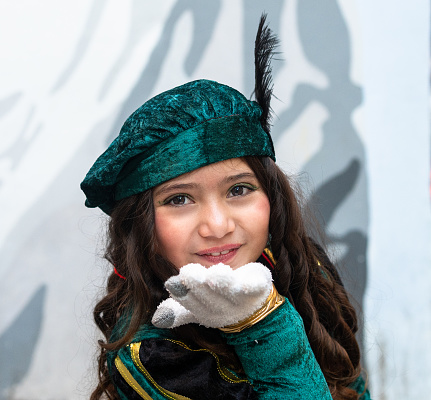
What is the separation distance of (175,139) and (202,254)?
11.8 inches

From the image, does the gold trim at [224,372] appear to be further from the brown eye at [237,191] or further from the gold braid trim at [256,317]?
the brown eye at [237,191]

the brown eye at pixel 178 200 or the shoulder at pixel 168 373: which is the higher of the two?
the brown eye at pixel 178 200

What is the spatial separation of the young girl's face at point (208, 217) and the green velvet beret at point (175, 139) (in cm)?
4

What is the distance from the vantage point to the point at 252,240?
1367mm

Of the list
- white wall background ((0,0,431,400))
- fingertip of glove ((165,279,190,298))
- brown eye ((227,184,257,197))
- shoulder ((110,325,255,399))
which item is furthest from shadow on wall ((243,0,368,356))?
fingertip of glove ((165,279,190,298))

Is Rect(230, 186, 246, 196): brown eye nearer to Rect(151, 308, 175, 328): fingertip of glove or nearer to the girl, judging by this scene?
the girl

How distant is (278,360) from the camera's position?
1218 mm

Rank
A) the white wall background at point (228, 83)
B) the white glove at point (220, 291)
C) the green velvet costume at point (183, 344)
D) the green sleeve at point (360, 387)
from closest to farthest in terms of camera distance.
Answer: the white glove at point (220, 291) → the green velvet costume at point (183, 344) → the green sleeve at point (360, 387) → the white wall background at point (228, 83)

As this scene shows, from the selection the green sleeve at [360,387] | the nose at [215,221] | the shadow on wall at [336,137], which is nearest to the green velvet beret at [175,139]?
the nose at [215,221]

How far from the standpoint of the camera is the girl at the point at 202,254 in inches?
47.8

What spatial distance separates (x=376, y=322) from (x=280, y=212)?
123cm

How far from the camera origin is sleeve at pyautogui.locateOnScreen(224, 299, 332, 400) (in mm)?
1211

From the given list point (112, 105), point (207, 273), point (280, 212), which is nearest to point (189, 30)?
point (112, 105)

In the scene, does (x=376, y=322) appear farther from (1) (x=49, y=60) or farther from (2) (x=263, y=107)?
(1) (x=49, y=60)
